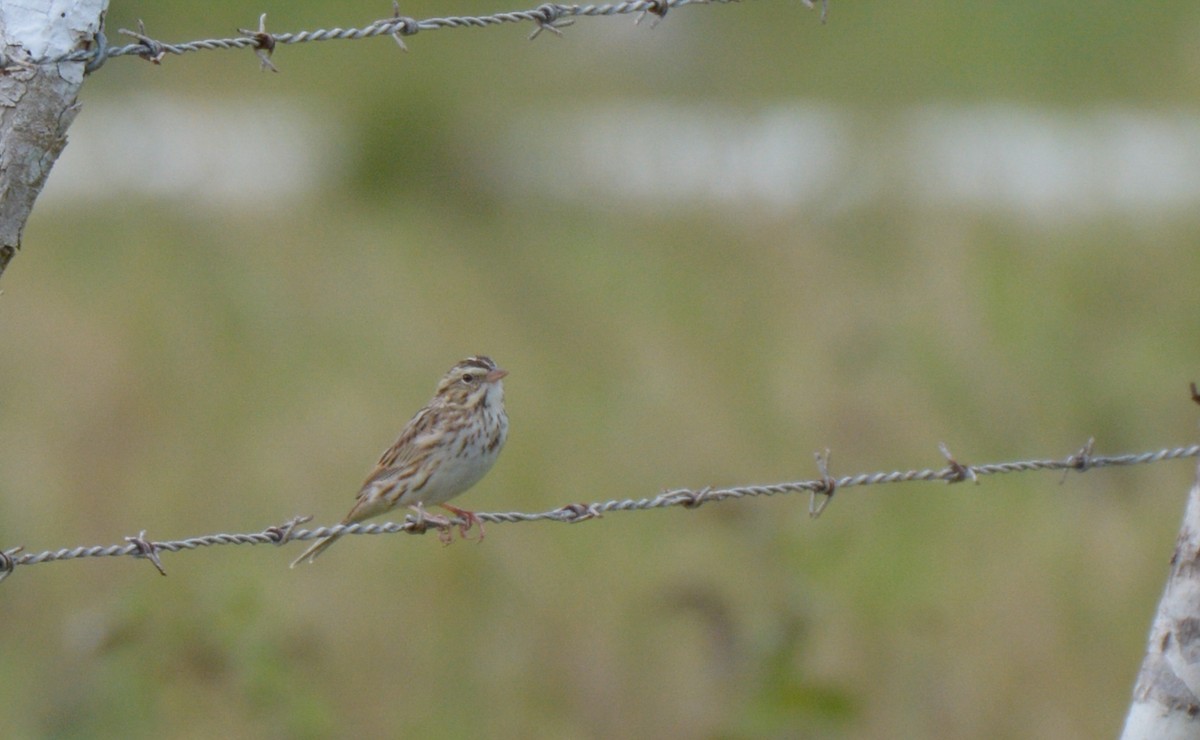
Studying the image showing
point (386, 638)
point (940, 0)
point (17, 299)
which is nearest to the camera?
point (386, 638)

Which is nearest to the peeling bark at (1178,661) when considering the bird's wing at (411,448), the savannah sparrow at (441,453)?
the savannah sparrow at (441,453)

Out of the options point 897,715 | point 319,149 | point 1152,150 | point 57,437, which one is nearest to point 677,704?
point 897,715

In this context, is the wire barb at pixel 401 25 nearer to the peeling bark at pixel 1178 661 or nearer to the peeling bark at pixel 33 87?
the peeling bark at pixel 33 87

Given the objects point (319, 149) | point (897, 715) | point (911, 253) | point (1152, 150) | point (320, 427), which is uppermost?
point (1152, 150)

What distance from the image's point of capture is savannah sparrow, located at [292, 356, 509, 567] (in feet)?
19.9

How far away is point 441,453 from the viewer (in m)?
6.07

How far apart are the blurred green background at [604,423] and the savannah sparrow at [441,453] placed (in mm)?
662

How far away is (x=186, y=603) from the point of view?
23.8 feet

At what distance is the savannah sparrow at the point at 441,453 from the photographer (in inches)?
239

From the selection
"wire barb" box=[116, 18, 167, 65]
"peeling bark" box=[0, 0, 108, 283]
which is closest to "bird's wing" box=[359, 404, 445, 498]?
"wire barb" box=[116, 18, 167, 65]

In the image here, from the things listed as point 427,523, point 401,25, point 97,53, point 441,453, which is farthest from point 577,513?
point 97,53

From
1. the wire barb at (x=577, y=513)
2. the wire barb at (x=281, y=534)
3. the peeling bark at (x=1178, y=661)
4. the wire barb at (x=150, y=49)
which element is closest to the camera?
the wire barb at (x=150, y=49)

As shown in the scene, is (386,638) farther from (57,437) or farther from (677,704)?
(57,437)

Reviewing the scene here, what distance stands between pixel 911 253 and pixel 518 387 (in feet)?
7.97
